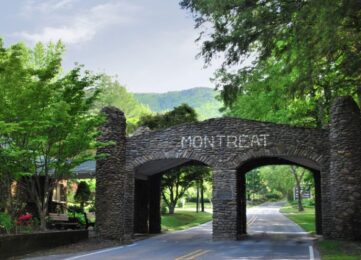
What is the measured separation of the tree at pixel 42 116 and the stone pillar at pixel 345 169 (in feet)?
35.4

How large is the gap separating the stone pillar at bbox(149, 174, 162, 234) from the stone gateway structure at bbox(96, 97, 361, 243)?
16.1ft

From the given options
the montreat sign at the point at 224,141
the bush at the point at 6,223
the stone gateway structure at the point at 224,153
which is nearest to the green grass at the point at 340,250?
the stone gateway structure at the point at 224,153

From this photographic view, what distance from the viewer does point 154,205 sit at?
31.6m

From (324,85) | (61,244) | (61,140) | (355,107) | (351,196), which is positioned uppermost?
(324,85)

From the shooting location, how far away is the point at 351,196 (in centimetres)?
2242

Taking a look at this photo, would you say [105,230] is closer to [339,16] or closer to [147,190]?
[147,190]

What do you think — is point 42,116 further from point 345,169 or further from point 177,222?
point 177,222

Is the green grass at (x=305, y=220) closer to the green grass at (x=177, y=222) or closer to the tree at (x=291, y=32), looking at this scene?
the green grass at (x=177, y=222)

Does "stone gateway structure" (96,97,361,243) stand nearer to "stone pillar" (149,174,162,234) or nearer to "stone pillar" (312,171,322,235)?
"stone pillar" (312,171,322,235)

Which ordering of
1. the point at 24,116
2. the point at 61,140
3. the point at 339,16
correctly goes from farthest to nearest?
the point at 61,140, the point at 24,116, the point at 339,16

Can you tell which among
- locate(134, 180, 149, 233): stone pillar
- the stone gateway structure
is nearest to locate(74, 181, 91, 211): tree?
locate(134, 180, 149, 233): stone pillar

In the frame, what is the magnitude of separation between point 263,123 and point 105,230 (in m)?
9.33

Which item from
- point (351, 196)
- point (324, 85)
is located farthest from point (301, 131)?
point (324, 85)

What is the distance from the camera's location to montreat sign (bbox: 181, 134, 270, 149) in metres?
24.9
